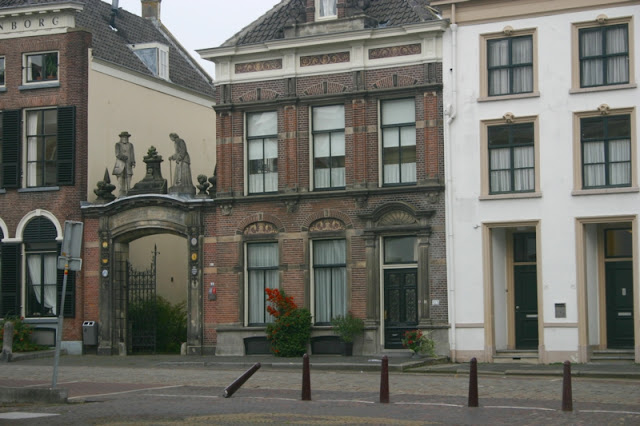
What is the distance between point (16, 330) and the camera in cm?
3341

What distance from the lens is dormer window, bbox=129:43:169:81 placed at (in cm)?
4019

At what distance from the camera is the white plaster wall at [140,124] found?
35.3 meters

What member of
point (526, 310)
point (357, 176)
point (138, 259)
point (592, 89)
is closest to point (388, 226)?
point (357, 176)

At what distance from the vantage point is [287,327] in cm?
3084

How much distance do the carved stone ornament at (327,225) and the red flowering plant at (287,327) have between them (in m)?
2.20

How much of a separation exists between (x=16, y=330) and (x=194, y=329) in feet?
18.6

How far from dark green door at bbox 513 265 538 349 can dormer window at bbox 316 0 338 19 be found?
946 centimetres

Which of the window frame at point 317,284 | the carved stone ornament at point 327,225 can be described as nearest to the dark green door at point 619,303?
the window frame at point 317,284

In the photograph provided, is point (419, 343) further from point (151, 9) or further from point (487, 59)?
point (151, 9)

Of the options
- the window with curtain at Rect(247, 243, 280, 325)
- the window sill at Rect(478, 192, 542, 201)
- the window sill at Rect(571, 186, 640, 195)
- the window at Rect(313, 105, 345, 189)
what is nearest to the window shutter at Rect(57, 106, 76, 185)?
the window with curtain at Rect(247, 243, 280, 325)

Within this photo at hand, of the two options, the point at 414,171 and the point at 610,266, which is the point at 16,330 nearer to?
the point at 414,171

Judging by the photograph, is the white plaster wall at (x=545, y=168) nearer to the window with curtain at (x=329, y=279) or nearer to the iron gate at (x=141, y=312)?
the window with curtain at (x=329, y=279)

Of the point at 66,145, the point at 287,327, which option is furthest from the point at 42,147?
the point at 287,327

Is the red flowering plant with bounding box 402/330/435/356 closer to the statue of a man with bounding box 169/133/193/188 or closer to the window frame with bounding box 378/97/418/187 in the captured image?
the window frame with bounding box 378/97/418/187
